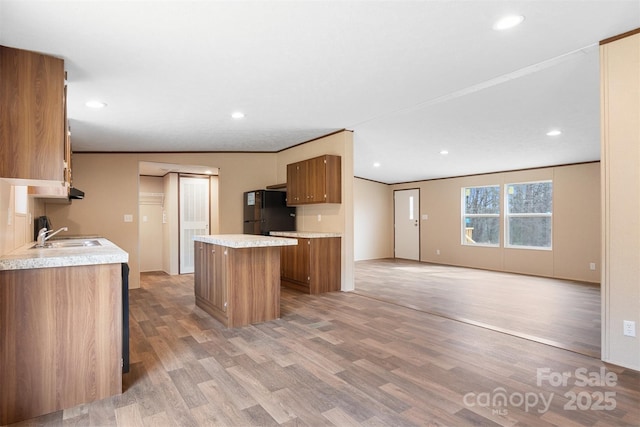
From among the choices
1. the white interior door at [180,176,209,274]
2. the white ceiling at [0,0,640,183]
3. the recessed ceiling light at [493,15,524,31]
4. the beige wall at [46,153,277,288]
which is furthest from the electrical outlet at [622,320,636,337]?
the white interior door at [180,176,209,274]

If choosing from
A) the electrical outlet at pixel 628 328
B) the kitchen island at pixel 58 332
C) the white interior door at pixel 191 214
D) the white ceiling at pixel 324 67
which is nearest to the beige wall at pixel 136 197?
the white ceiling at pixel 324 67

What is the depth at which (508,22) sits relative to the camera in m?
2.34

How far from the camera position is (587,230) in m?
6.27

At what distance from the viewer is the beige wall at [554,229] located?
20.5ft

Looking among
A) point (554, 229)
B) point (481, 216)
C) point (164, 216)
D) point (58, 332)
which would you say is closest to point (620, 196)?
point (58, 332)

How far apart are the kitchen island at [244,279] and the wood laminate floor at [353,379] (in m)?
0.18

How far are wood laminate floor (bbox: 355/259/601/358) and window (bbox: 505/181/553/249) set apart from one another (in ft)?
2.62

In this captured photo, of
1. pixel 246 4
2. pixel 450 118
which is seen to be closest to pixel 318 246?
pixel 450 118

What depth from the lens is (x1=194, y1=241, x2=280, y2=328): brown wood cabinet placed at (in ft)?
11.9

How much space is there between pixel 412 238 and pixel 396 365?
7.06 m

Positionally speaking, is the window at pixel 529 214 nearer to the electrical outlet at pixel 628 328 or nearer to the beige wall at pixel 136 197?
the beige wall at pixel 136 197

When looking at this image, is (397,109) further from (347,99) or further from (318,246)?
(318,246)

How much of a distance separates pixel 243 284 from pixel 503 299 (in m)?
3.53

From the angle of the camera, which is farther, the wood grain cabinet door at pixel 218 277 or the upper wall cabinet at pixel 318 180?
the upper wall cabinet at pixel 318 180
